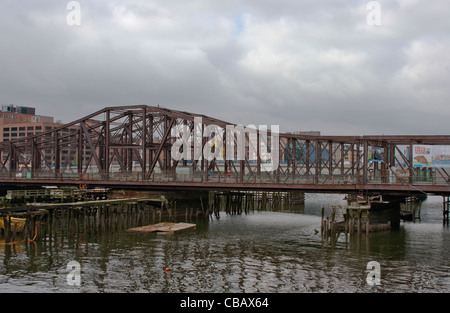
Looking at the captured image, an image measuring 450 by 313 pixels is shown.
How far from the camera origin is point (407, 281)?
34125 millimetres

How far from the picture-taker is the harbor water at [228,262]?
32.7 meters

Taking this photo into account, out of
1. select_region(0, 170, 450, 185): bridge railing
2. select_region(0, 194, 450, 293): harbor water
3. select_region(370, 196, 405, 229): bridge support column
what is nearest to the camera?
select_region(0, 194, 450, 293): harbor water

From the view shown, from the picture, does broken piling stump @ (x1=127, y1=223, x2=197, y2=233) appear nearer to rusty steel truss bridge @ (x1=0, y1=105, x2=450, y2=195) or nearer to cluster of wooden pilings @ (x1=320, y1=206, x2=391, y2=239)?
rusty steel truss bridge @ (x1=0, y1=105, x2=450, y2=195)

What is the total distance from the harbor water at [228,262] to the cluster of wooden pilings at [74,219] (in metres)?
1.66

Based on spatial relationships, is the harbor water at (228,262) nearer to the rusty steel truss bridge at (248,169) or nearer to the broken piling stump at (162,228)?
the broken piling stump at (162,228)

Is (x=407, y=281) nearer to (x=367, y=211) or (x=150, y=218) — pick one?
(x=367, y=211)

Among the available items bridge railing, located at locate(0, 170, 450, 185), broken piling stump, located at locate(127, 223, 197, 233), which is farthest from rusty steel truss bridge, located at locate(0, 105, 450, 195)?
broken piling stump, located at locate(127, 223, 197, 233)

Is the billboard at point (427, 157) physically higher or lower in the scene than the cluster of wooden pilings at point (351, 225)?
higher

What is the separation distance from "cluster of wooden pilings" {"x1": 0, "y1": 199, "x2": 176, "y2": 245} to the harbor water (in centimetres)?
166

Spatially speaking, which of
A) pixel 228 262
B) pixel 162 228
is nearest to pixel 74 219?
pixel 162 228

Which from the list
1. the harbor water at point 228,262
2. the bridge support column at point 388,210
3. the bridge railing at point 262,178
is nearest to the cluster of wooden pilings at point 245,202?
the bridge railing at point 262,178

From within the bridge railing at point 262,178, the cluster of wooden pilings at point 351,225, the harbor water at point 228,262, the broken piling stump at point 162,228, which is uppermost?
the bridge railing at point 262,178

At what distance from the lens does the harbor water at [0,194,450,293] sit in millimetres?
32716
